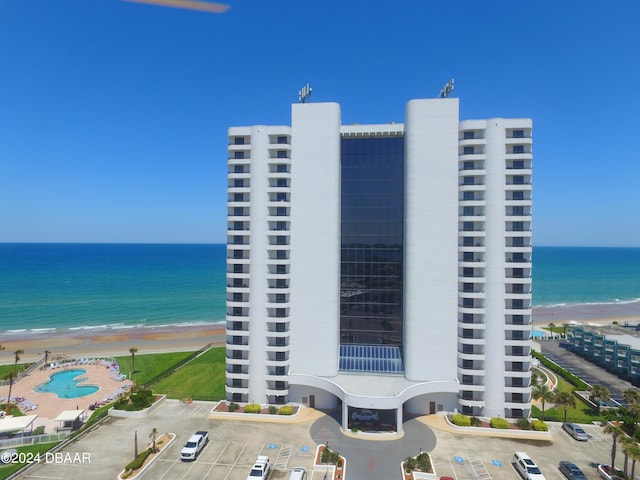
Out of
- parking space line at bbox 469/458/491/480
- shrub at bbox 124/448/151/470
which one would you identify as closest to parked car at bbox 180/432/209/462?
shrub at bbox 124/448/151/470

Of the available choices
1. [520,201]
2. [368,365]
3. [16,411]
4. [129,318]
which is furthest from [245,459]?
[129,318]

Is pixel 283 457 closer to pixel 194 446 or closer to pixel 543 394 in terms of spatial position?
pixel 194 446

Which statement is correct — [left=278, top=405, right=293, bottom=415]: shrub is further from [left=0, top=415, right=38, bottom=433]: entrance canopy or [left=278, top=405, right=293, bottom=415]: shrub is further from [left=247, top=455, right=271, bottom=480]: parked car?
[left=0, top=415, right=38, bottom=433]: entrance canopy

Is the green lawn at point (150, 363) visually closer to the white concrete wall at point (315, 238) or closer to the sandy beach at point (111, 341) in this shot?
the sandy beach at point (111, 341)

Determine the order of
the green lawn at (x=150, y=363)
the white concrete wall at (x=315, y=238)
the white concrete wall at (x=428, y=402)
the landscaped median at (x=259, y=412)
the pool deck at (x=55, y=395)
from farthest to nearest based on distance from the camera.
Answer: the green lawn at (x=150, y=363)
the pool deck at (x=55, y=395)
the white concrete wall at (x=315, y=238)
the white concrete wall at (x=428, y=402)
the landscaped median at (x=259, y=412)

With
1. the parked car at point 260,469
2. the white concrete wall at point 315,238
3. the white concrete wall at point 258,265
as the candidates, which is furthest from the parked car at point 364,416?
the white concrete wall at point 258,265

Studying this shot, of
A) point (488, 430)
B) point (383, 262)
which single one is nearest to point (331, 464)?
point (488, 430)
